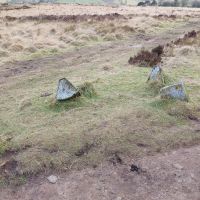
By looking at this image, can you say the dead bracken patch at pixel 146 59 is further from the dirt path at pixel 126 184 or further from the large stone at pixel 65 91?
the dirt path at pixel 126 184

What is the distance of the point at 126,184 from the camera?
8172 millimetres

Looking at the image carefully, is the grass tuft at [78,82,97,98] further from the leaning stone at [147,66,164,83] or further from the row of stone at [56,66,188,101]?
the leaning stone at [147,66,164,83]

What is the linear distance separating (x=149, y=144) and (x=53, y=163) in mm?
2388

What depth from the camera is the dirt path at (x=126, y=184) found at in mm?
7828

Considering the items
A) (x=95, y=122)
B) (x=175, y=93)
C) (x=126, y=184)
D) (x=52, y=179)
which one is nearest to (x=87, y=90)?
(x=95, y=122)

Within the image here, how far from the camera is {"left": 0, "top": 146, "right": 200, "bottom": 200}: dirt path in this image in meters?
7.83

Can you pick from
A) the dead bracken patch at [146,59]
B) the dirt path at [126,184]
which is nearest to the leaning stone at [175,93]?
the dirt path at [126,184]

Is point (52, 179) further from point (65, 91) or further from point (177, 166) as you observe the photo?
point (65, 91)

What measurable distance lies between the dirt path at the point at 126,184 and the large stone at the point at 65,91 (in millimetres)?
3303

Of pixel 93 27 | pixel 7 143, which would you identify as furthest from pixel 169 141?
pixel 93 27

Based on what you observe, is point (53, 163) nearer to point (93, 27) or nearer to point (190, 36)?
point (190, 36)

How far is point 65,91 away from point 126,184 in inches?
167

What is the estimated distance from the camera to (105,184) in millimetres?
8156

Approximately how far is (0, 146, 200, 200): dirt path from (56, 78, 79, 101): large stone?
3303 millimetres
